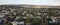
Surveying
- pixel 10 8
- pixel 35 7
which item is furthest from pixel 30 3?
pixel 10 8

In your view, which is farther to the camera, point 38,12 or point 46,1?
point 46,1

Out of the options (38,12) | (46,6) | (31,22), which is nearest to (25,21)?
(31,22)

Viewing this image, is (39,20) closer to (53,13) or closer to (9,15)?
(53,13)

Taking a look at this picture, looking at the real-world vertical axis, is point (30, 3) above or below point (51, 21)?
above

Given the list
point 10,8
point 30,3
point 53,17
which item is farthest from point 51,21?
point 10,8

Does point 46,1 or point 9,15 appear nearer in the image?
point 9,15

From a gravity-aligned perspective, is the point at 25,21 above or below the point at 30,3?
below

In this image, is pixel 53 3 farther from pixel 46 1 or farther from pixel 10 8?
pixel 10 8

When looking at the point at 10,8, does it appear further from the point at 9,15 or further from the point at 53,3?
the point at 53,3
